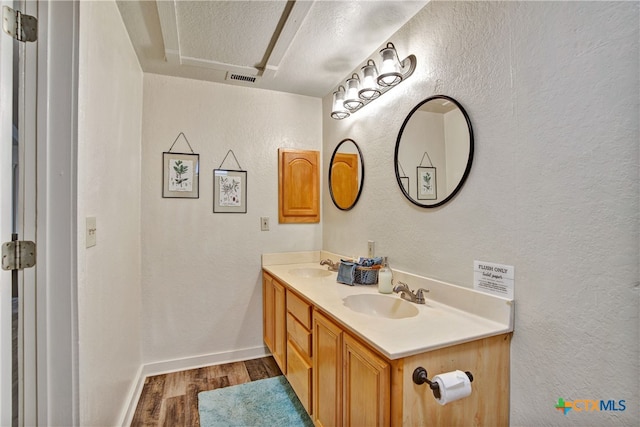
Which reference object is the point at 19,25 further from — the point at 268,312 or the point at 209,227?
the point at 268,312

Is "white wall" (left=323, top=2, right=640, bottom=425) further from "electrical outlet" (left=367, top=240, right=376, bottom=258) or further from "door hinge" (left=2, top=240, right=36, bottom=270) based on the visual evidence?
"door hinge" (left=2, top=240, right=36, bottom=270)

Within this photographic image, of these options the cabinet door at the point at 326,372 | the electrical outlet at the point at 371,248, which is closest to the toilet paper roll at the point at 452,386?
the cabinet door at the point at 326,372

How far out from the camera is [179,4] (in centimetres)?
158

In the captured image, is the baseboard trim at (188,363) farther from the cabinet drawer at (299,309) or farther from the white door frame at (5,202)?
the white door frame at (5,202)

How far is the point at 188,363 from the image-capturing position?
239 centimetres

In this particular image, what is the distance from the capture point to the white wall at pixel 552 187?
0.86 meters

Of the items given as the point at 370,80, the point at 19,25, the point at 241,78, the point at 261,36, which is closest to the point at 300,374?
the point at 370,80

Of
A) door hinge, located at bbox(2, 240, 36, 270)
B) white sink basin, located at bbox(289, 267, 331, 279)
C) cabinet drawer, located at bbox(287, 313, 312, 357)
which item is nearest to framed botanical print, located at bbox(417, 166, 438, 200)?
cabinet drawer, located at bbox(287, 313, 312, 357)

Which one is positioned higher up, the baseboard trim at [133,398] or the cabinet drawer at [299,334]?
the cabinet drawer at [299,334]

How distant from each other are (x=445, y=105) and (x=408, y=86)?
1.10 ft

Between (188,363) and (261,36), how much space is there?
2.49 metres

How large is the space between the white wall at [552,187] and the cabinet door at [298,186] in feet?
4.55

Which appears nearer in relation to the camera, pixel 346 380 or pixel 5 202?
pixel 5 202

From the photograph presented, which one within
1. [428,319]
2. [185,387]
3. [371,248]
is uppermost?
[371,248]
